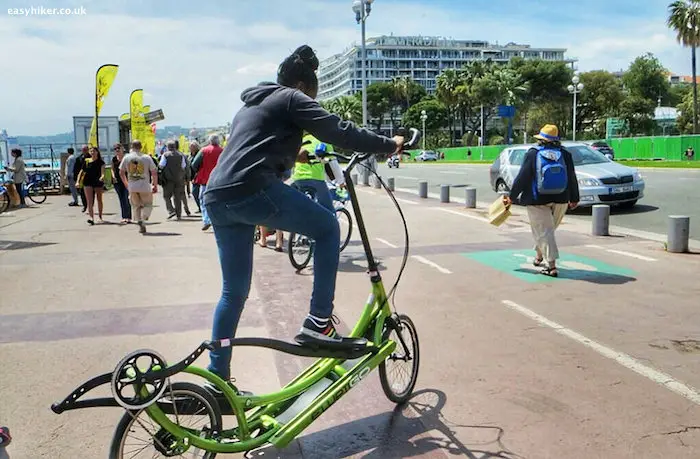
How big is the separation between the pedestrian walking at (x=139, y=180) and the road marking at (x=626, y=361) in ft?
28.0

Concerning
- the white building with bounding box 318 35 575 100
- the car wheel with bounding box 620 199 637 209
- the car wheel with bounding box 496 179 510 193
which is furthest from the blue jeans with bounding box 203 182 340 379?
the white building with bounding box 318 35 575 100

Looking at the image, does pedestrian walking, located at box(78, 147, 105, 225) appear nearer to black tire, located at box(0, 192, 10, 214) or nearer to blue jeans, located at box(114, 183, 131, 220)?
blue jeans, located at box(114, 183, 131, 220)

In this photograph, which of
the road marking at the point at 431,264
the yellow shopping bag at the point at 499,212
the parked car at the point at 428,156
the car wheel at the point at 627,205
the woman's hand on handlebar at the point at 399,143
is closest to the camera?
the woman's hand on handlebar at the point at 399,143

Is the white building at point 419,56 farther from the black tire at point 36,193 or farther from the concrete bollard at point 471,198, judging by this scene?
the concrete bollard at point 471,198

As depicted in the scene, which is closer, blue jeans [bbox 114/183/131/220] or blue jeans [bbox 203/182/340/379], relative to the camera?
blue jeans [bbox 203/182/340/379]

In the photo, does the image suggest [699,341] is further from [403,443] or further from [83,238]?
[83,238]

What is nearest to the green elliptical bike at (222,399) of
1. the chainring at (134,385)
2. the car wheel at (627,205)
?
the chainring at (134,385)

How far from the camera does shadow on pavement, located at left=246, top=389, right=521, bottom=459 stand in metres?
3.26

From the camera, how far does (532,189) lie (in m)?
7.50

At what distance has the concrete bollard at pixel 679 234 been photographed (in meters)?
9.01

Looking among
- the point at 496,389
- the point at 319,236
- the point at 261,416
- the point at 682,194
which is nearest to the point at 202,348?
the point at 261,416

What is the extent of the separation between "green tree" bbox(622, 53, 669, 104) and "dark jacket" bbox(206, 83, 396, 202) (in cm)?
9663

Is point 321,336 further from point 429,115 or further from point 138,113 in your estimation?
point 429,115

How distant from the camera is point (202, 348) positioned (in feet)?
8.98
